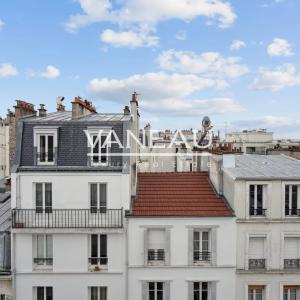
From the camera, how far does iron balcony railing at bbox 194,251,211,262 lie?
14.7 meters

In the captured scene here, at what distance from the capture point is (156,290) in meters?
14.8

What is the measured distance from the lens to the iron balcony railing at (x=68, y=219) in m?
14.3

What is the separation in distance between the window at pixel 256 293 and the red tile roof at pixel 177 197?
329 cm

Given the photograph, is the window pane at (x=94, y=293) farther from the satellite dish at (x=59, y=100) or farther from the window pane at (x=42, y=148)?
the satellite dish at (x=59, y=100)

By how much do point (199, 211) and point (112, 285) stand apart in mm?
4588

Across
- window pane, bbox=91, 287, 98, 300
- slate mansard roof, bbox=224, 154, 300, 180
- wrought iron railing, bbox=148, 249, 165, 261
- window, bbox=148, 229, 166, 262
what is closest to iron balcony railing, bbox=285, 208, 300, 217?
slate mansard roof, bbox=224, 154, 300, 180

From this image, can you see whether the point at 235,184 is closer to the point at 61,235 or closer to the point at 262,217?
the point at 262,217

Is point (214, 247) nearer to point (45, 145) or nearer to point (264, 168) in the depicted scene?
point (264, 168)

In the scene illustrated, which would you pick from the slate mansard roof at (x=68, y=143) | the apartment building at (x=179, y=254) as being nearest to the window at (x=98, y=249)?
the apartment building at (x=179, y=254)

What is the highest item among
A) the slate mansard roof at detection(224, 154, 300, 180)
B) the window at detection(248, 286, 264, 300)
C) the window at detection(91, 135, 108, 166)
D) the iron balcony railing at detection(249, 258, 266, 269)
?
the window at detection(91, 135, 108, 166)

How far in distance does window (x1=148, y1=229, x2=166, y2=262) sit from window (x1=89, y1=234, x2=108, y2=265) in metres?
1.81

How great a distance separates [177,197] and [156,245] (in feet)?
7.43

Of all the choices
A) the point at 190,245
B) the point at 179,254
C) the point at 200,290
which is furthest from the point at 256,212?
→ the point at 200,290

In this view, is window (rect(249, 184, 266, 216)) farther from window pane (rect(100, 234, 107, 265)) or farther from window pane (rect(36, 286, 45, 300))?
window pane (rect(36, 286, 45, 300))
